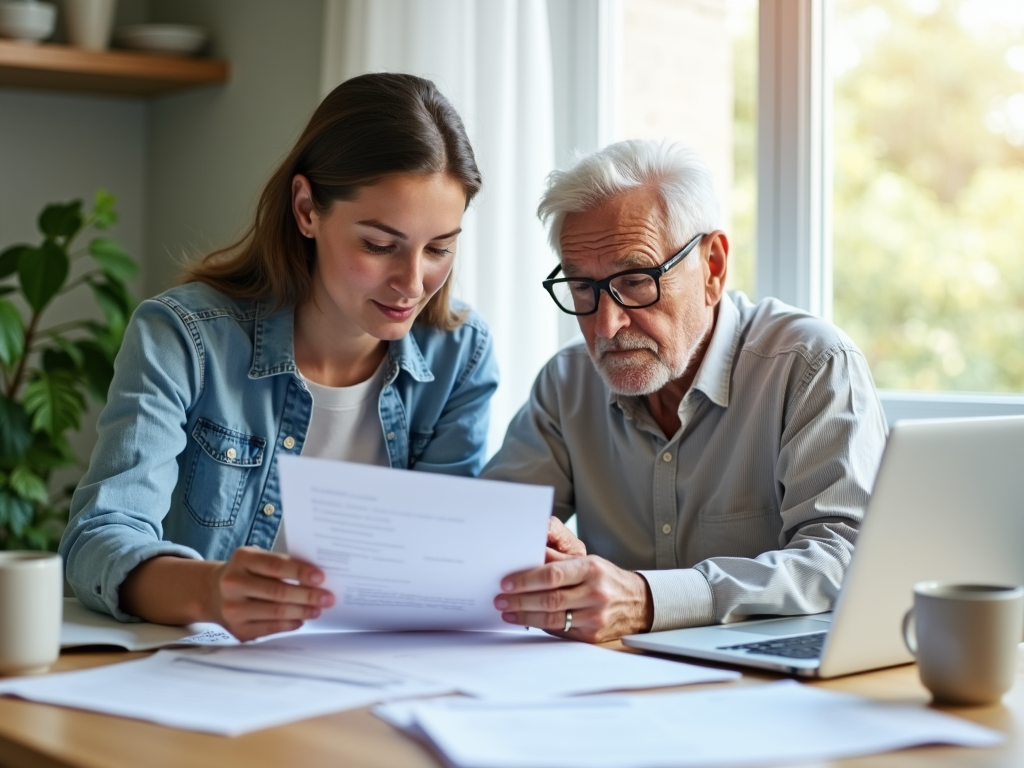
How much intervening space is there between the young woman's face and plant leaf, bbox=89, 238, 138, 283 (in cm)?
137

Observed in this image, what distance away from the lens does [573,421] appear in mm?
1893

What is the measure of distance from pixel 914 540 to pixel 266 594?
2.11ft

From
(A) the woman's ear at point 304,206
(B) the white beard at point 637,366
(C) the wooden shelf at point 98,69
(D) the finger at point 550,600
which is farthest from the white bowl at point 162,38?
(D) the finger at point 550,600

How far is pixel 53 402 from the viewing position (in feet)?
9.32

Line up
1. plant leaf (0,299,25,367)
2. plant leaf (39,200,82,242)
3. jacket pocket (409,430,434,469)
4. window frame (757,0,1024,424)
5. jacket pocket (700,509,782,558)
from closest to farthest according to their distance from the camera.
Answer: jacket pocket (700,509,782,558) → jacket pocket (409,430,434,469) → window frame (757,0,1024,424) → plant leaf (0,299,25,367) → plant leaf (39,200,82,242)

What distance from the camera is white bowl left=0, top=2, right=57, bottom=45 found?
3000 mm

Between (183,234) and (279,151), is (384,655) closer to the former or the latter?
(279,151)

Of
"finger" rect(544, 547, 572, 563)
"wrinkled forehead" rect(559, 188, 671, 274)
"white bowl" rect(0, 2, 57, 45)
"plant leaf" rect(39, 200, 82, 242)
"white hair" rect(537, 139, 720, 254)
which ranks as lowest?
"finger" rect(544, 547, 572, 563)

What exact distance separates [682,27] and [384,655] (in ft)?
7.45

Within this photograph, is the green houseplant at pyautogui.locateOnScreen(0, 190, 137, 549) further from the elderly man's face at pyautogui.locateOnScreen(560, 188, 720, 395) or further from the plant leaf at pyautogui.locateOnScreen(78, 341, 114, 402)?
the elderly man's face at pyautogui.locateOnScreen(560, 188, 720, 395)

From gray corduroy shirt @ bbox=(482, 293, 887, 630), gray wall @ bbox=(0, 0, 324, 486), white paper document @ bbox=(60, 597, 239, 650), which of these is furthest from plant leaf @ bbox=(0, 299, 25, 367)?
white paper document @ bbox=(60, 597, 239, 650)

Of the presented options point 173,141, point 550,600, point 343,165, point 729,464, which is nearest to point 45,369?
point 173,141

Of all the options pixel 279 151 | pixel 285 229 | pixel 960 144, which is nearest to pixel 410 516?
pixel 285 229

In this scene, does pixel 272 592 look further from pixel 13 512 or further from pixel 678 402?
pixel 13 512
